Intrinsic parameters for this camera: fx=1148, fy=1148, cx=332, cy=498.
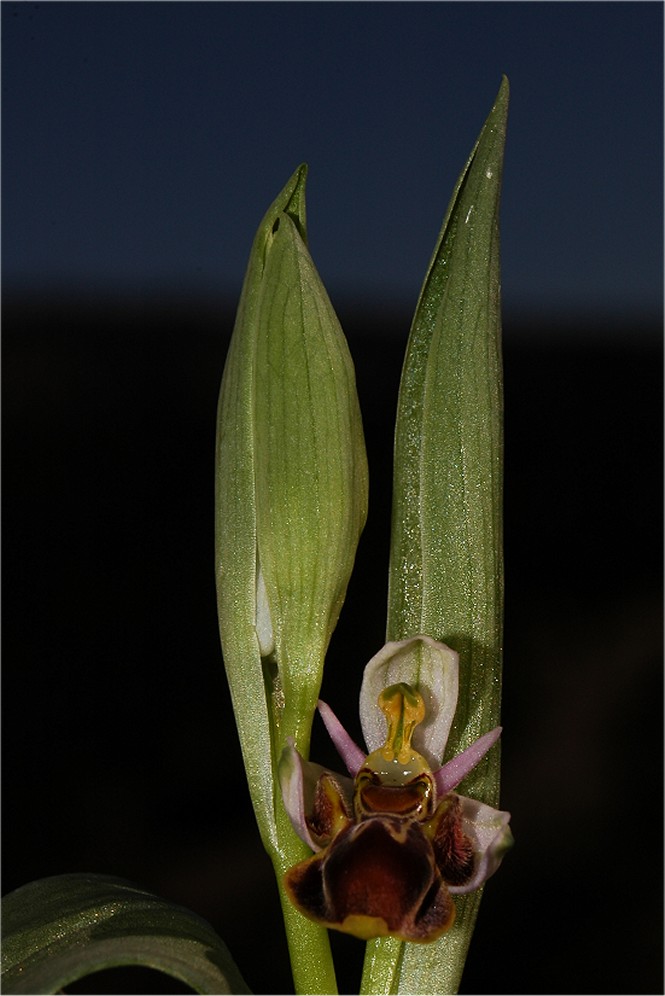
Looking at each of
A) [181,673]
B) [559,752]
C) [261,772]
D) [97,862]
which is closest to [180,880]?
[97,862]

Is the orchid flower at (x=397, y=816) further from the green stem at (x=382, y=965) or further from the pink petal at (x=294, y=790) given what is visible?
the green stem at (x=382, y=965)

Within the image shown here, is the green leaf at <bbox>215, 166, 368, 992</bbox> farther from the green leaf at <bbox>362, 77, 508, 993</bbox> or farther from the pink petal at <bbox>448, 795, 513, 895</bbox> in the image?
the pink petal at <bbox>448, 795, 513, 895</bbox>

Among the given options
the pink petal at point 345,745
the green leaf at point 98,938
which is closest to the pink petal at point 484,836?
the pink petal at point 345,745

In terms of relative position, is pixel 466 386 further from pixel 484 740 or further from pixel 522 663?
pixel 522 663

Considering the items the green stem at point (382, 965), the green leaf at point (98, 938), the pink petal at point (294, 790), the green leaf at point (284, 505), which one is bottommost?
the green stem at point (382, 965)

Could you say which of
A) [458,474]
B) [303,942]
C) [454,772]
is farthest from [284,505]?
[303,942]
